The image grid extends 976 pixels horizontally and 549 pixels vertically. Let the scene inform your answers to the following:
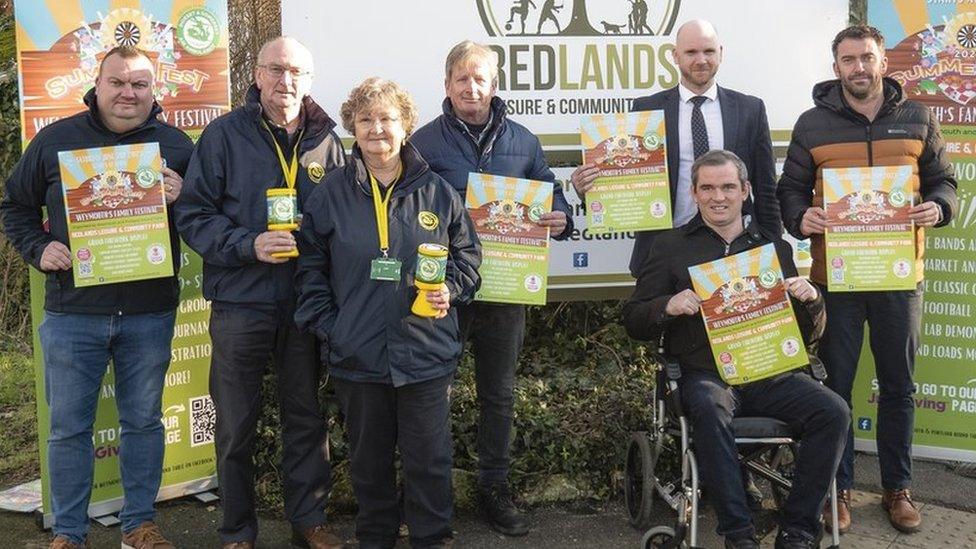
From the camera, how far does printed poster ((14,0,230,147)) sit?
15.1 ft

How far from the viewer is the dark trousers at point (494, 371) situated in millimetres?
4691

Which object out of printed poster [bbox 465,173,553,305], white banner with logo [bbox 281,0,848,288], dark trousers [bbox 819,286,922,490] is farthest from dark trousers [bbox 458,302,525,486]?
dark trousers [bbox 819,286,922,490]

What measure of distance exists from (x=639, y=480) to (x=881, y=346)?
130 cm

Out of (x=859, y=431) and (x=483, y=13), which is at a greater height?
(x=483, y=13)

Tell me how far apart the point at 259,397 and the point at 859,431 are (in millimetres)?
3423

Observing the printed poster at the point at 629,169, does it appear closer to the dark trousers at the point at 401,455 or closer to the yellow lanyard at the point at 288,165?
the dark trousers at the point at 401,455

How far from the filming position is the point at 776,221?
491cm

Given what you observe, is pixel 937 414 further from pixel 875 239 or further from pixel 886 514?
pixel 875 239

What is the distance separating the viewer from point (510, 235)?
15.3ft

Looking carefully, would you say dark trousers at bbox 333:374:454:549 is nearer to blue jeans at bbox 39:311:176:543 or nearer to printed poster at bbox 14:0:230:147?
blue jeans at bbox 39:311:176:543

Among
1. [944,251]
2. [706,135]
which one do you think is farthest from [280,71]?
[944,251]

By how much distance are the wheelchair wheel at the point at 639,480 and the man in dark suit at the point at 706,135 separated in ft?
2.62

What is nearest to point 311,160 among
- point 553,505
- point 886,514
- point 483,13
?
point 483,13

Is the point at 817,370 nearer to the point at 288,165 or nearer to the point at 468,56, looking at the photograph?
the point at 468,56
